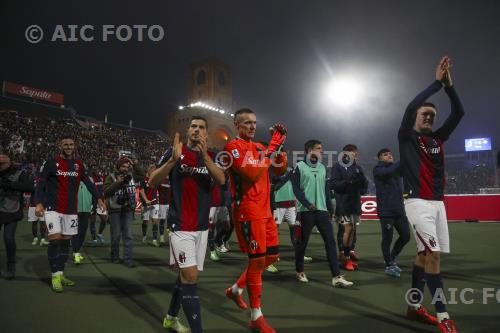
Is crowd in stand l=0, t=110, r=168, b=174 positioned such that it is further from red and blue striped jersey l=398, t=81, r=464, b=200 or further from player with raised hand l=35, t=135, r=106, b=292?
red and blue striped jersey l=398, t=81, r=464, b=200

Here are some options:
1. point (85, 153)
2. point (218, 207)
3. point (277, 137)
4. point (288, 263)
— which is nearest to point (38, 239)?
point (218, 207)

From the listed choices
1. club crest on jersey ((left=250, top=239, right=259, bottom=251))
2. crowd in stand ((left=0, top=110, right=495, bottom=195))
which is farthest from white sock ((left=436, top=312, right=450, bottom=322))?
crowd in stand ((left=0, top=110, right=495, bottom=195))

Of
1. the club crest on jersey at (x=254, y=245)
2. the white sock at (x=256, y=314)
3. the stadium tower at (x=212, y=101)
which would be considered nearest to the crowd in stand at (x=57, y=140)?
the stadium tower at (x=212, y=101)

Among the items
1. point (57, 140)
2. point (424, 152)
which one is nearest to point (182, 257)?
point (424, 152)

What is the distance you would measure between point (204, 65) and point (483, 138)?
182 feet

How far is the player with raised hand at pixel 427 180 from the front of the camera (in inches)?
162

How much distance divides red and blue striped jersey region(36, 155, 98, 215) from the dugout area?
1.38m

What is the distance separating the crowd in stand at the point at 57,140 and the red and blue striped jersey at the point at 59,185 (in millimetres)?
21434

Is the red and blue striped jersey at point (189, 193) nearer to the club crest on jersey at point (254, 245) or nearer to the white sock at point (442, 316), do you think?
the club crest on jersey at point (254, 245)

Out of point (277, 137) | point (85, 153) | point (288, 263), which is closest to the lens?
point (277, 137)

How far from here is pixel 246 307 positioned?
16.0 ft

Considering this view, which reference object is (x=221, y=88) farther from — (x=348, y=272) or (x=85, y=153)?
(x=348, y=272)

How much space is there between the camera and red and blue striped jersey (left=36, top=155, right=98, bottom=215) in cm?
630

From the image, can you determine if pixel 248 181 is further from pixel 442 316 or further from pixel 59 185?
pixel 59 185
